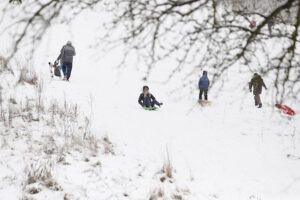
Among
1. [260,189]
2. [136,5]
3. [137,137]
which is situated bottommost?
[260,189]

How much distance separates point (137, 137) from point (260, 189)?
2.98 metres

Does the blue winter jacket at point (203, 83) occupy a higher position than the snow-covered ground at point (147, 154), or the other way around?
the blue winter jacket at point (203, 83)

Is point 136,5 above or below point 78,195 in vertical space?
above

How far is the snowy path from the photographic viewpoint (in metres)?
7.25

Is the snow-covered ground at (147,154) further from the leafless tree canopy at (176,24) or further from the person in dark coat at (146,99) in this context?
the leafless tree canopy at (176,24)

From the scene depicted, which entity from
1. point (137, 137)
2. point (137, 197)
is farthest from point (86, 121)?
point (137, 197)

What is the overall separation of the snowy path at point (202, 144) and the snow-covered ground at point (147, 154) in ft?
0.06

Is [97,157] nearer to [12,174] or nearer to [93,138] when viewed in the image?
[93,138]

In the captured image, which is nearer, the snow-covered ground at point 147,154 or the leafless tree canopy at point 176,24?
the leafless tree canopy at point 176,24

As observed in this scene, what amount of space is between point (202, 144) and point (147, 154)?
5.94ft

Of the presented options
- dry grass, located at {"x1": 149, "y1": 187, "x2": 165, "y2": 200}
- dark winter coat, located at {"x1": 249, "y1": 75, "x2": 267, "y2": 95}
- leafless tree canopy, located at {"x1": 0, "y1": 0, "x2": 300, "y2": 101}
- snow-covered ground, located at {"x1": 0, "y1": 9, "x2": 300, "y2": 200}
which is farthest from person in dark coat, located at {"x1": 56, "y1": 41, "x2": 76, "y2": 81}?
leafless tree canopy, located at {"x1": 0, "y1": 0, "x2": 300, "y2": 101}

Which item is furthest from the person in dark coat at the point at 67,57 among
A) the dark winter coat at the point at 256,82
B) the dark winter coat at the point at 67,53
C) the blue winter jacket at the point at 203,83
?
the dark winter coat at the point at 256,82

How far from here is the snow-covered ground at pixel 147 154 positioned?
6301 millimetres

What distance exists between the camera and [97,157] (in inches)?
294
